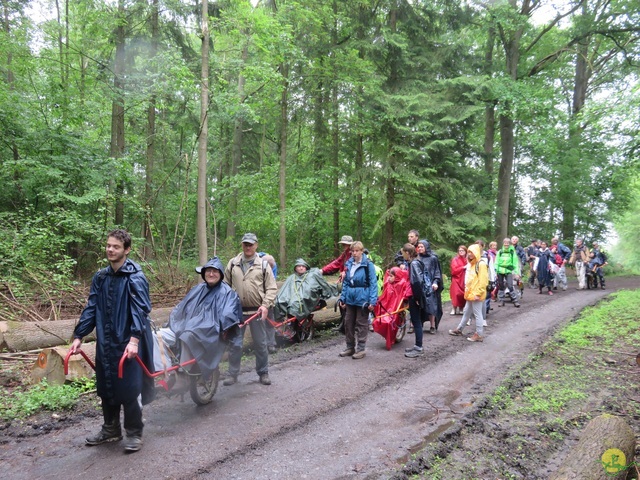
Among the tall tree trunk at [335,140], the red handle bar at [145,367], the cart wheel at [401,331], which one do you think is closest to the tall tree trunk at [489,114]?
the tall tree trunk at [335,140]

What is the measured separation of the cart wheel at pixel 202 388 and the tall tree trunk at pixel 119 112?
9.05 m

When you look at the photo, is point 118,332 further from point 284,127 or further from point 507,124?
point 507,124

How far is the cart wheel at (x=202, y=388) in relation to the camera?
4.80 metres

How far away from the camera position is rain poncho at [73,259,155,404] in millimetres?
3793

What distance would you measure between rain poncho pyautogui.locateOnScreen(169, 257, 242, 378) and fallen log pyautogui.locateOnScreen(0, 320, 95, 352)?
373 centimetres

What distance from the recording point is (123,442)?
397 centimetres

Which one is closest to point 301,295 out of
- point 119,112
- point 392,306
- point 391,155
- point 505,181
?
point 392,306

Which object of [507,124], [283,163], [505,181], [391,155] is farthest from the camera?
[507,124]

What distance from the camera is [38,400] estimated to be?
196 inches

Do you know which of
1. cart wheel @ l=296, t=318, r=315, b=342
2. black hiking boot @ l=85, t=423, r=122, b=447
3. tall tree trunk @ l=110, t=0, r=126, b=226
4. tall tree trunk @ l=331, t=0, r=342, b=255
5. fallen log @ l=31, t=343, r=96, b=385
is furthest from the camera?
tall tree trunk @ l=331, t=0, r=342, b=255

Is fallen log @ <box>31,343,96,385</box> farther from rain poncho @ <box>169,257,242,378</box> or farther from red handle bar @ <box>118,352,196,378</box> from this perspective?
red handle bar @ <box>118,352,196,378</box>

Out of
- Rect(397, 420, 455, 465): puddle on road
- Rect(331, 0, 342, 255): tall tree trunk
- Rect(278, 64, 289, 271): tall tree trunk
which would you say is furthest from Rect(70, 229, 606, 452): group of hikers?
Rect(331, 0, 342, 255): tall tree trunk

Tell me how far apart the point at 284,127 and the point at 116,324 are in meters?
14.0

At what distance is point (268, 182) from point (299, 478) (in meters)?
13.8
